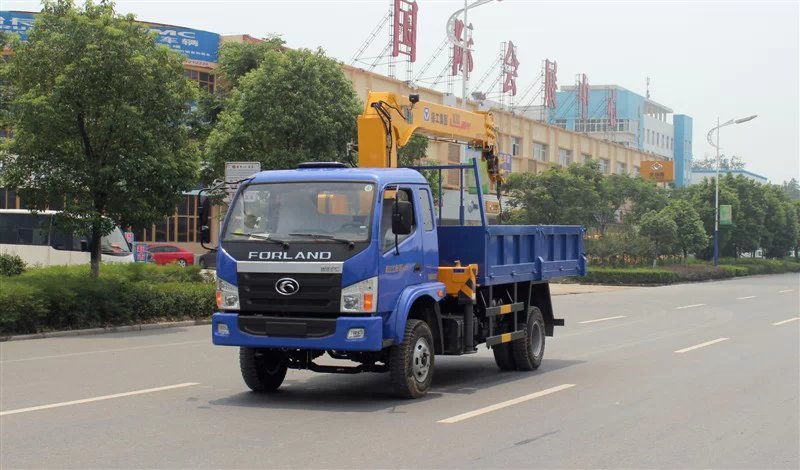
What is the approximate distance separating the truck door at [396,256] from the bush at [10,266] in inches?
631

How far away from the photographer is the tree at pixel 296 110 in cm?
2667

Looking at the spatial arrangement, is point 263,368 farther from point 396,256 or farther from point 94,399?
point 396,256

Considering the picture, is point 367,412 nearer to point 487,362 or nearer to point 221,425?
point 221,425

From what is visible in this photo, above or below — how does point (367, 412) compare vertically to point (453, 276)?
below

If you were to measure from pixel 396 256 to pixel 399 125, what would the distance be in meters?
3.30

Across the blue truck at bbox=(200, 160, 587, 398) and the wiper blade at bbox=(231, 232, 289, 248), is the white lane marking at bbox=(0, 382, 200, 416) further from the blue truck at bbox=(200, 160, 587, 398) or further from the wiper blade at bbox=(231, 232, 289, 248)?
the wiper blade at bbox=(231, 232, 289, 248)

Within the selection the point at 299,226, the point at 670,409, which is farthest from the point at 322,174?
the point at 670,409

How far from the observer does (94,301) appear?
58.0ft

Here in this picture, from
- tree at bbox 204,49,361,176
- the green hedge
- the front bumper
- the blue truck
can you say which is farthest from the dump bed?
tree at bbox 204,49,361,176

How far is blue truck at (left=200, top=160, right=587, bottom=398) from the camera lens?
30.7 ft

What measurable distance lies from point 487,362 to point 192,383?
4.62m

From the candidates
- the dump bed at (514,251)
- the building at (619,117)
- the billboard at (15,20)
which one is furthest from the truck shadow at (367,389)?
the building at (619,117)

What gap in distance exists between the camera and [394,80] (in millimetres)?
49281

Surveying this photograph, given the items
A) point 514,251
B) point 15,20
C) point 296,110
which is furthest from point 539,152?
point 514,251
